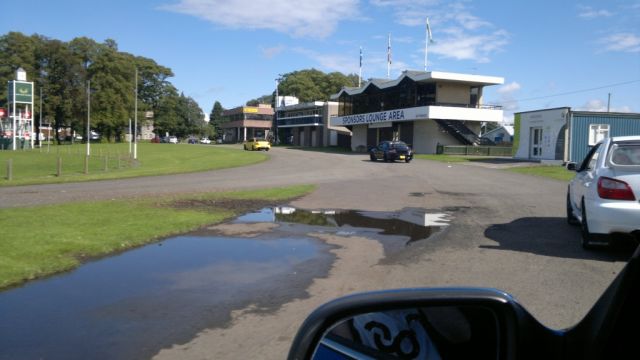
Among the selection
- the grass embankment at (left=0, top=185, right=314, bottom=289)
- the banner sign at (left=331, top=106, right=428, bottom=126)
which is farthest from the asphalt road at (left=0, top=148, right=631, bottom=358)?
the banner sign at (left=331, top=106, right=428, bottom=126)

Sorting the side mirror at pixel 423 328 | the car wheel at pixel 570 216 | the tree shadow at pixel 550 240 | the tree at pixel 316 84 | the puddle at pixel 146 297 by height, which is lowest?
the puddle at pixel 146 297

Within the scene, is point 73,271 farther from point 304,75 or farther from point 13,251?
point 304,75

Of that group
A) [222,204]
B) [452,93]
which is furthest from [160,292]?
[452,93]

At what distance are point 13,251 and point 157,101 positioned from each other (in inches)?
4602

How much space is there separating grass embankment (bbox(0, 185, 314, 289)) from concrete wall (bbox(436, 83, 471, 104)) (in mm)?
44050

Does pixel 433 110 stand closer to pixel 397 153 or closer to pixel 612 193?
pixel 397 153

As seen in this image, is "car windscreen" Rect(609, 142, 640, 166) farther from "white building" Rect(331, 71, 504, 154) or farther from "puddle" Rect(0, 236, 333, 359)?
"white building" Rect(331, 71, 504, 154)

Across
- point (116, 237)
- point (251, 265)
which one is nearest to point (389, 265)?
point (251, 265)

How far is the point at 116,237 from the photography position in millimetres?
10055

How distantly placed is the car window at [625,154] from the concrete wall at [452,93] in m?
51.3

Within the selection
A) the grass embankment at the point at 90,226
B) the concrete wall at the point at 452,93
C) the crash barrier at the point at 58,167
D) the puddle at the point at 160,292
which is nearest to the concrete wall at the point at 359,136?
the concrete wall at the point at 452,93

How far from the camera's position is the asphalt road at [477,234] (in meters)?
6.62

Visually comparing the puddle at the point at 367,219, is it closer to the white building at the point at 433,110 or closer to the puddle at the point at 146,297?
the puddle at the point at 146,297

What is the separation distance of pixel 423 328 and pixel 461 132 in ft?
188
